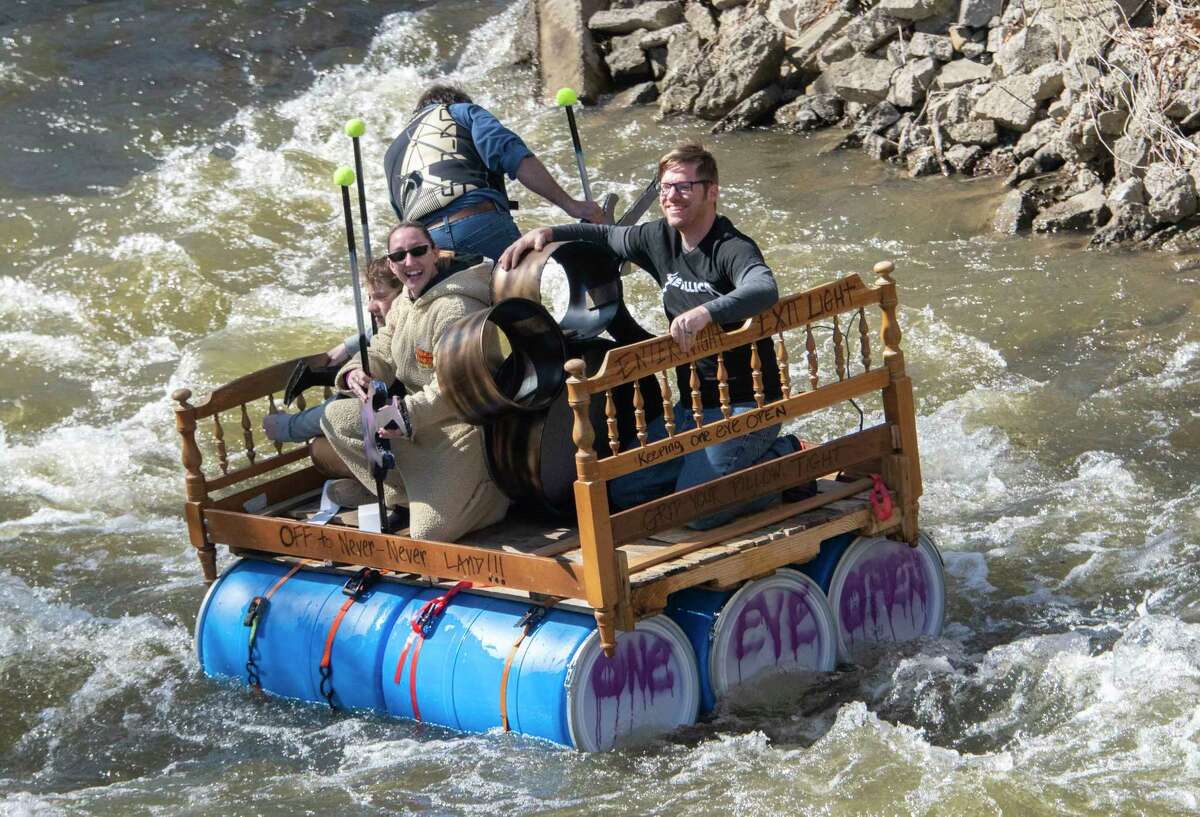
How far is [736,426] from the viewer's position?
5.43 m

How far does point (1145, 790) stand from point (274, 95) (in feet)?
37.6

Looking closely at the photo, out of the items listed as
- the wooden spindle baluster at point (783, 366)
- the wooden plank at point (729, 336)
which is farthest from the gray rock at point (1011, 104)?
the wooden spindle baluster at point (783, 366)

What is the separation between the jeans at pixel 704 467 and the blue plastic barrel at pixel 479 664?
526mm

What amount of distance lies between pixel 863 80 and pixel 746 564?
7.83 m

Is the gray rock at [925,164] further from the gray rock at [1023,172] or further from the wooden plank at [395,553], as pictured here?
the wooden plank at [395,553]

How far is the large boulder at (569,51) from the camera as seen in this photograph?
568 inches

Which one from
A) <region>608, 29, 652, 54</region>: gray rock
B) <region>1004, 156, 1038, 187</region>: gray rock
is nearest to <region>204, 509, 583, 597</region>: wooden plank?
<region>1004, 156, 1038, 187</region>: gray rock

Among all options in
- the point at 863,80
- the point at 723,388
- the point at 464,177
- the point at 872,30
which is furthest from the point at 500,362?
the point at 872,30

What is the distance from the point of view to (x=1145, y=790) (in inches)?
197

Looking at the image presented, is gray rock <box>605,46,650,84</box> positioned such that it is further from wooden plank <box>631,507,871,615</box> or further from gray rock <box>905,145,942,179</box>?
wooden plank <box>631,507,871,615</box>

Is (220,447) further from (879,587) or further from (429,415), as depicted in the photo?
(879,587)

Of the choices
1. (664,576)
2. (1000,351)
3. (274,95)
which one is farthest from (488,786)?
(274,95)

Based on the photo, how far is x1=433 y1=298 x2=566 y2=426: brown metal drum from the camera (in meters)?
5.53

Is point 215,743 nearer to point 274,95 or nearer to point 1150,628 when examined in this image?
point 1150,628
